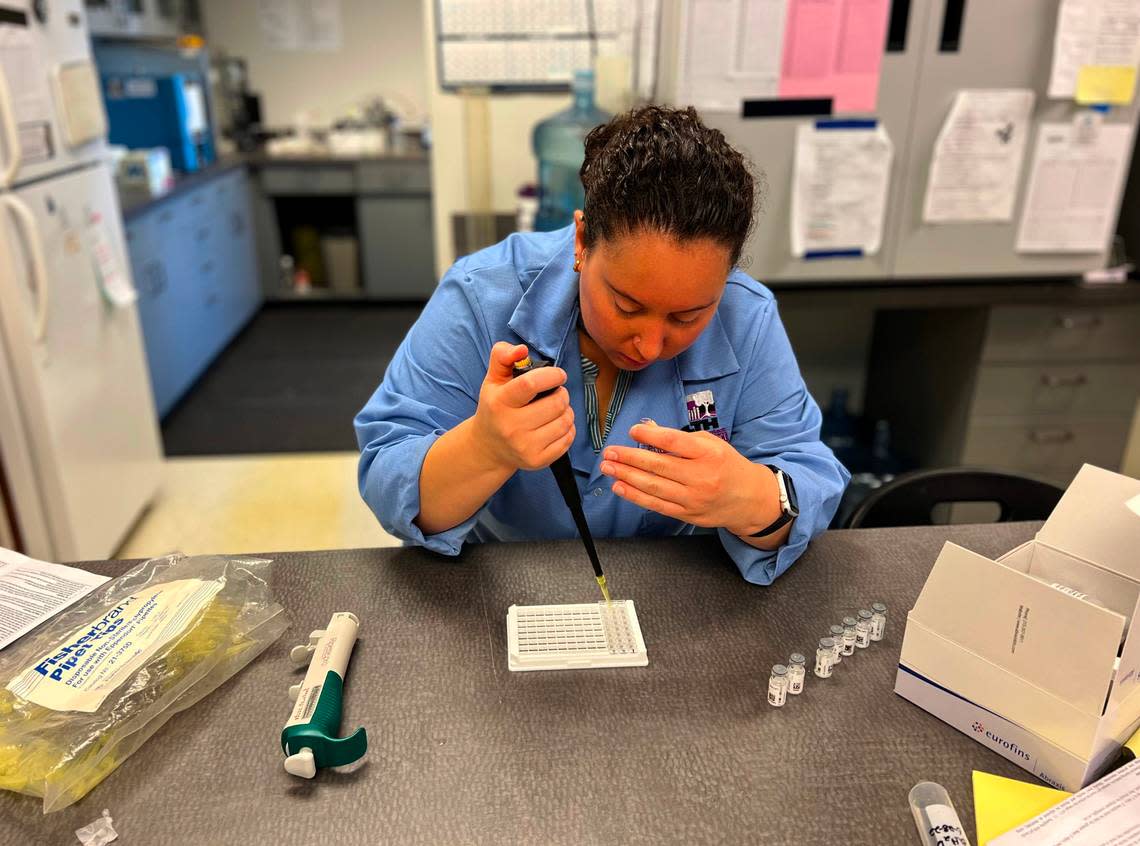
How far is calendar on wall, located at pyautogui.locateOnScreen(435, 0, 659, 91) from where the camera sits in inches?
89.9

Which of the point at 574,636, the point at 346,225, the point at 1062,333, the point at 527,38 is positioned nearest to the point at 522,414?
the point at 574,636

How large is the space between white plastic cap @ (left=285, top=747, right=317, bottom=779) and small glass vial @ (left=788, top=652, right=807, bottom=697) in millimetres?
449

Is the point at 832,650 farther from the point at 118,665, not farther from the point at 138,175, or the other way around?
the point at 138,175

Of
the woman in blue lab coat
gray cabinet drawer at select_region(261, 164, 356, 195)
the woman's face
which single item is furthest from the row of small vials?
gray cabinet drawer at select_region(261, 164, 356, 195)

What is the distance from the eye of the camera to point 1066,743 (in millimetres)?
707

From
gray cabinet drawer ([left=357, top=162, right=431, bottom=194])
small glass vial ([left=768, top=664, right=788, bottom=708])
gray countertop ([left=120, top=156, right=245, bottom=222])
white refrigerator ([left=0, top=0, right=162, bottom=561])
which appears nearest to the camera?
small glass vial ([left=768, top=664, right=788, bottom=708])

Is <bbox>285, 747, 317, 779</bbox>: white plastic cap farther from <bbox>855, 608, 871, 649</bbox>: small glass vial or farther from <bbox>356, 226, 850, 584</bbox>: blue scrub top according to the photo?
<bbox>855, 608, 871, 649</bbox>: small glass vial

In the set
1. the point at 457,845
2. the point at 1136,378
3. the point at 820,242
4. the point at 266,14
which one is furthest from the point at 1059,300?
the point at 266,14

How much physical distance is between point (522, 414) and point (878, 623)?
1.47 ft

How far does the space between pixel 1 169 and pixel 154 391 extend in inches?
62.5

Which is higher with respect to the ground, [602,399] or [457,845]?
[602,399]

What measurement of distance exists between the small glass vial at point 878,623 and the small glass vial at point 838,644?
0.14 ft

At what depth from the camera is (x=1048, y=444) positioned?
234cm

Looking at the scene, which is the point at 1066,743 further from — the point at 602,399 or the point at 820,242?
the point at 820,242
